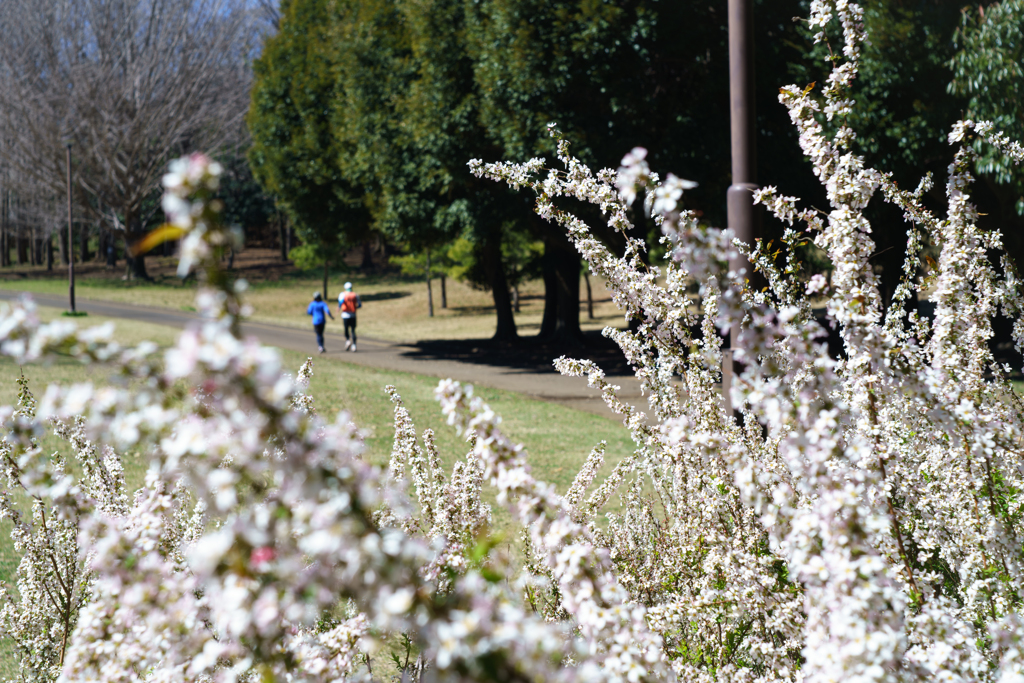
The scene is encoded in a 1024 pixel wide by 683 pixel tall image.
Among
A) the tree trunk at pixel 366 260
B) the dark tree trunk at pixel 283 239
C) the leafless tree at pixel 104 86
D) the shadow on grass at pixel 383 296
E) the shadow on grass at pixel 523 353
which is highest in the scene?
the leafless tree at pixel 104 86

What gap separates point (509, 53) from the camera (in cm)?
1398

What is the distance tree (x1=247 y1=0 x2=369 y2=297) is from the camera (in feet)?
66.0

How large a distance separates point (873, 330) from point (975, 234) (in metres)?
1.31

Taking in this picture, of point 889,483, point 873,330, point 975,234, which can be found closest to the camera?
point 873,330

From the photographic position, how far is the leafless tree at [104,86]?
3600 cm

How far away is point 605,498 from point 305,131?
19017 millimetres

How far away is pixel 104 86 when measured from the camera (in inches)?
1405

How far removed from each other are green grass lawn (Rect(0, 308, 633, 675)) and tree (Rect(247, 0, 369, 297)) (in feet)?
20.3

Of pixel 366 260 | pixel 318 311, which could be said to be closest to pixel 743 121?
pixel 318 311

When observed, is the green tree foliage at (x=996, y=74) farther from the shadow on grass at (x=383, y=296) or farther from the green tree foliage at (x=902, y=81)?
the shadow on grass at (x=383, y=296)

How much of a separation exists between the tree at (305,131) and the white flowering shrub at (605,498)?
17.2 m

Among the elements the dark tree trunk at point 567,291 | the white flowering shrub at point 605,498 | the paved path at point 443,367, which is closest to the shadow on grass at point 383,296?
the paved path at point 443,367

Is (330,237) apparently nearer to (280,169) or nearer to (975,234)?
(280,169)

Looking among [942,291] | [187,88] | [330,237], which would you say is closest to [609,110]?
[330,237]
